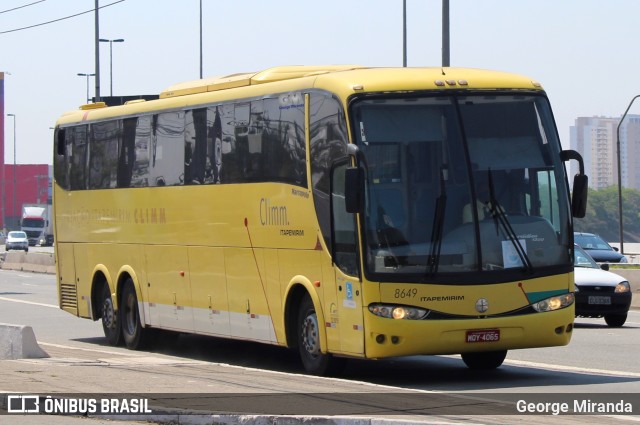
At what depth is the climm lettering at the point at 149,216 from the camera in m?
19.8

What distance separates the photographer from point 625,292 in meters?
23.9

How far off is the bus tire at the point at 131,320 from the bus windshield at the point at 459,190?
24.2ft

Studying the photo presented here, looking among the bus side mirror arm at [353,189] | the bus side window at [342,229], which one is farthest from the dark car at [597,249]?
the bus side mirror arm at [353,189]

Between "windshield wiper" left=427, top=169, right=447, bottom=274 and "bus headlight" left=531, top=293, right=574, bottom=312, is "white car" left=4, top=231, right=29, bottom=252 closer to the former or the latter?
"bus headlight" left=531, top=293, right=574, bottom=312

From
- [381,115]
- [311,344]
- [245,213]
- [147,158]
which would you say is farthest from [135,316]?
[381,115]

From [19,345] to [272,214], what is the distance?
3454mm

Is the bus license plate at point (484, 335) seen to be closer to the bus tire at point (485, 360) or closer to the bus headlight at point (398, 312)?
the bus headlight at point (398, 312)

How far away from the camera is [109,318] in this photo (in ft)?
71.7

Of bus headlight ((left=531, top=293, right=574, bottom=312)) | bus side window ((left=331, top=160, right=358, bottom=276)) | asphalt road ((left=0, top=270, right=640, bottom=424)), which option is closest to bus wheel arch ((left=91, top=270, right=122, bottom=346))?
asphalt road ((left=0, top=270, right=640, bottom=424))

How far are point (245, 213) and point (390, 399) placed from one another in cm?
550

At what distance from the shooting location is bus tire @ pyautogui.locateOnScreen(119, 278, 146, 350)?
68.7ft

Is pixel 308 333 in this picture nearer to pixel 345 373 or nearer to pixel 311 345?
pixel 311 345

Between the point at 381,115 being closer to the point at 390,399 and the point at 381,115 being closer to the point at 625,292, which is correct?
the point at 390,399

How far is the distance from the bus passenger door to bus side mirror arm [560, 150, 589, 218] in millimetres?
2580
